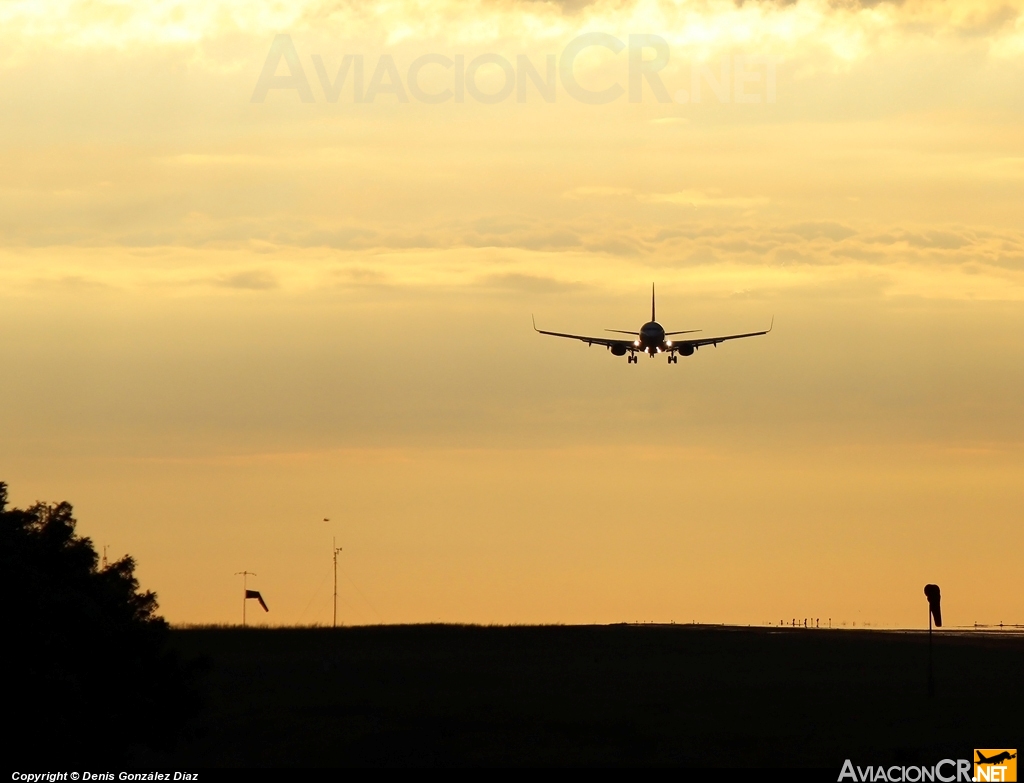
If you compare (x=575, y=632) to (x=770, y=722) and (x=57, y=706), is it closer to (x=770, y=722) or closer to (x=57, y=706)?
(x=770, y=722)

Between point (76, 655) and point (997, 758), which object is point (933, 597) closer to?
point (997, 758)

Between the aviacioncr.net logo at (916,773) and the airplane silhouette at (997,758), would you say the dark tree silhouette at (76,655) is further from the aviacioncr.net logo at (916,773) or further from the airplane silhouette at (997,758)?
the airplane silhouette at (997,758)

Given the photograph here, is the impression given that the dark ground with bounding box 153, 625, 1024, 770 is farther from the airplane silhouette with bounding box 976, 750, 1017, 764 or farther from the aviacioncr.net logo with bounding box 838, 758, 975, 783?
the aviacioncr.net logo with bounding box 838, 758, 975, 783

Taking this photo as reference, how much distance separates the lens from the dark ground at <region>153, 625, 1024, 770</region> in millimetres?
116625

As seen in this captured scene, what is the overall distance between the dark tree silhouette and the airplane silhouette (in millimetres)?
48785

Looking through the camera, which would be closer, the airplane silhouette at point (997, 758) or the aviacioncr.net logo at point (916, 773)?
the aviacioncr.net logo at point (916, 773)

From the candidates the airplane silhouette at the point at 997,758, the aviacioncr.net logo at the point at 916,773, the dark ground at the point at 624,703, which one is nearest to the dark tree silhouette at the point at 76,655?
the dark ground at the point at 624,703

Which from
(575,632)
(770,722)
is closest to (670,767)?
(770,722)

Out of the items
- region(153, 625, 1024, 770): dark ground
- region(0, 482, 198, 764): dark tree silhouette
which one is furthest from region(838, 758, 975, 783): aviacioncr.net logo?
region(0, 482, 198, 764): dark tree silhouette

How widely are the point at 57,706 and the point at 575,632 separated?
103m

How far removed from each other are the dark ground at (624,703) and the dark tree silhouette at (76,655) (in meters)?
6.30

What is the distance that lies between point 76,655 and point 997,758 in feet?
181

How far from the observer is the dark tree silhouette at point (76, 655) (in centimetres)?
9875

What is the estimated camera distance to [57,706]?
99.2 metres
